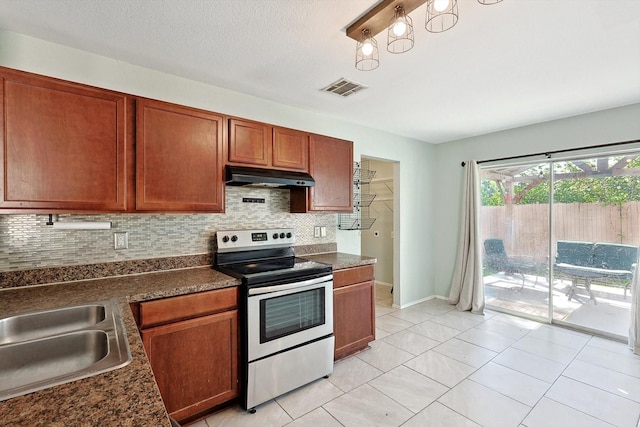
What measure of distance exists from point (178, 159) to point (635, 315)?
14.7 ft

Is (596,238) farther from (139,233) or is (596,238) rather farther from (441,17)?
(139,233)

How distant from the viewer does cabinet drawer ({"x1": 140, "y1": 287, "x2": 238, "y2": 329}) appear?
5.61 feet

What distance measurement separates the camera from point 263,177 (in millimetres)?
2365

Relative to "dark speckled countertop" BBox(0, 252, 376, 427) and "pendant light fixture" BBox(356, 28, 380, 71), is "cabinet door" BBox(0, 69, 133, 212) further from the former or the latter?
"pendant light fixture" BBox(356, 28, 380, 71)

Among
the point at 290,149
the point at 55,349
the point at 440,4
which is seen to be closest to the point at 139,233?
the point at 55,349

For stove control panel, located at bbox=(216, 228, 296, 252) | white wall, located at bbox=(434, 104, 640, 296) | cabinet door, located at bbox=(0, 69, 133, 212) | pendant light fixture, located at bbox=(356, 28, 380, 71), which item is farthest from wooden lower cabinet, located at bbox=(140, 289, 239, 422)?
white wall, located at bbox=(434, 104, 640, 296)

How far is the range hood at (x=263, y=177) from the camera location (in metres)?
2.28

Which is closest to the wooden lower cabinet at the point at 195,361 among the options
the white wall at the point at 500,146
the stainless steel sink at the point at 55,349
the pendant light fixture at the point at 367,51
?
the stainless steel sink at the point at 55,349

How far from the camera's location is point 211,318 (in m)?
1.94

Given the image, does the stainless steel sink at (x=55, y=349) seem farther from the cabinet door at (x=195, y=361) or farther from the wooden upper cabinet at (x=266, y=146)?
the wooden upper cabinet at (x=266, y=146)

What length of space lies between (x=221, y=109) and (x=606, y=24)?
2.70m

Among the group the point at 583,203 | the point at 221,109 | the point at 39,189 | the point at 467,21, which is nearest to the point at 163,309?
the point at 39,189

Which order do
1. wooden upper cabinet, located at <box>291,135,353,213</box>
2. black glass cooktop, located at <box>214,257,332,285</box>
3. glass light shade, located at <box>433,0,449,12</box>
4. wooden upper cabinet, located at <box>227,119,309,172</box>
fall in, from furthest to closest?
wooden upper cabinet, located at <box>291,135,353,213</box>
wooden upper cabinet, located at <box>227,119,309,172</box>
black glass cooktop, located at <box>214,257,332,285</box>
glass light shade, located at <box>433,0,449,12</box>

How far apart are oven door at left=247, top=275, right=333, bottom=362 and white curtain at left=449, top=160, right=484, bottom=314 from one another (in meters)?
2.59
